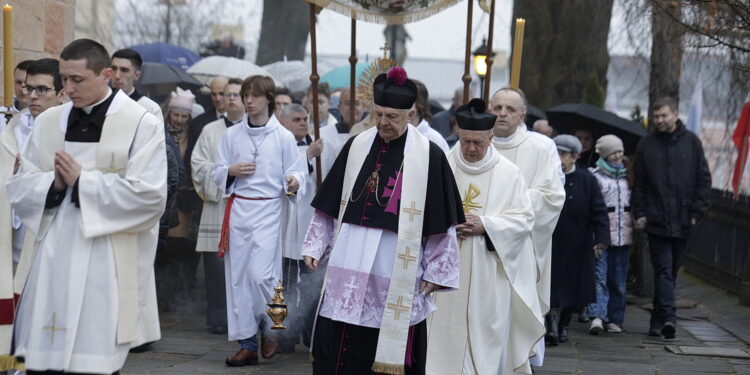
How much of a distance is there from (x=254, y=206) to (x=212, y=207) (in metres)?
1.21

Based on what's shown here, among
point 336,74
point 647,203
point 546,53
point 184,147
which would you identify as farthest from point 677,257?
point 336,74

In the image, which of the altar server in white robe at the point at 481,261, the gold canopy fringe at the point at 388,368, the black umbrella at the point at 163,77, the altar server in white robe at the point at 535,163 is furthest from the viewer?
the black umbrella at the point at 163,77

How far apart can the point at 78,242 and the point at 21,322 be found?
1.73ft

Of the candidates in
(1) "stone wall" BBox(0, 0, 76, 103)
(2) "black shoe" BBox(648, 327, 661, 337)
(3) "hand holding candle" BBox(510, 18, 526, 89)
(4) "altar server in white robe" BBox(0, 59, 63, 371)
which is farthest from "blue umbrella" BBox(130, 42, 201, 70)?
(4) "altar server in white robe" BBox(0, 59, 63, 371)

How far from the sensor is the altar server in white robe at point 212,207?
9805 millimetres

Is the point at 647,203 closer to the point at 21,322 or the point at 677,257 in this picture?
the point at 677,257

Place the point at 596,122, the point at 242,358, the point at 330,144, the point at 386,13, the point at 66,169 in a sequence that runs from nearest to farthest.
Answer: the point at 66,169 < the point at 242,358 < the point at 386,13 < the point at 330,144 < the point at 596,122

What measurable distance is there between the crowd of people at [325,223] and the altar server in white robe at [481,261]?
0.01 m

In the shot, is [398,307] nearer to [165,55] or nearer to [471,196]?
[471,196]

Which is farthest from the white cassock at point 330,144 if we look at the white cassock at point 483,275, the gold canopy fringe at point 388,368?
the gold canopy fringe at point 388,368

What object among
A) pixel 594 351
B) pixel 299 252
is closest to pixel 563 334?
pixel 594 351

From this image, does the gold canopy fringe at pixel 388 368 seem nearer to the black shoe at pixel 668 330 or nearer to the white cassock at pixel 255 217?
the white cassock at pixel 255 217

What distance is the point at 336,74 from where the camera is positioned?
60.8 ft

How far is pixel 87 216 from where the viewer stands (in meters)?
5.64
